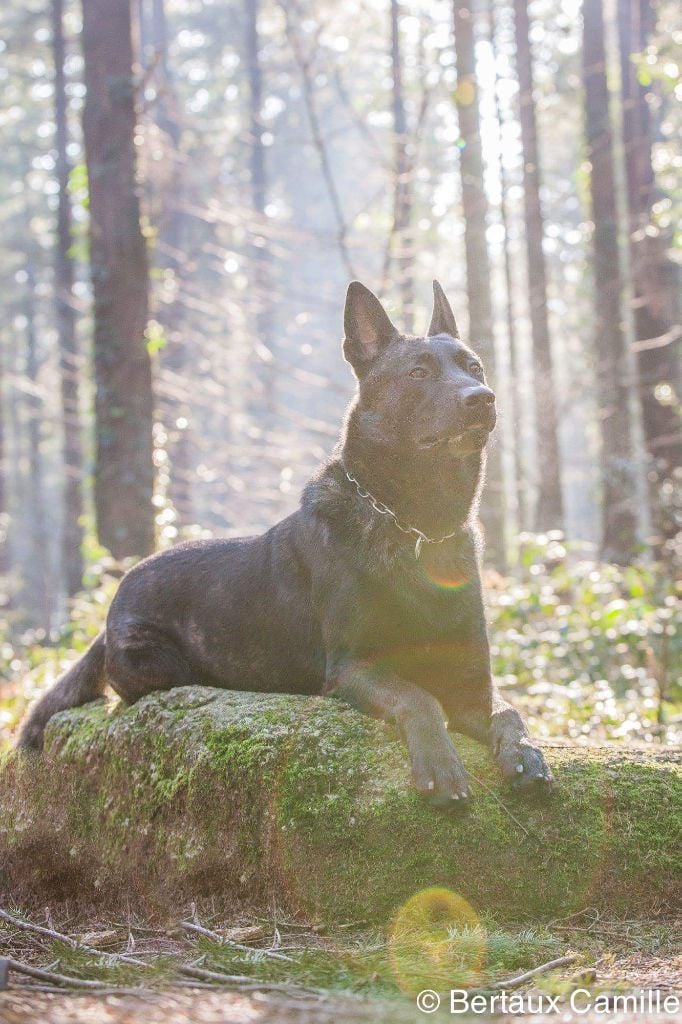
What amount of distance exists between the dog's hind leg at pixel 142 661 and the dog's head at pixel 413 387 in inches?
61.9

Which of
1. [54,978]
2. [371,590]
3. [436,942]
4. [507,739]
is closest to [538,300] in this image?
[371,590]

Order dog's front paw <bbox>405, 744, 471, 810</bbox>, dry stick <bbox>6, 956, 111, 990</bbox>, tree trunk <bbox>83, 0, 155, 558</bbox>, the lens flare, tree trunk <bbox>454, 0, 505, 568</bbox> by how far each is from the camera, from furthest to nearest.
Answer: tree trunk <bbox>454, 0, 505, 568</bbox>, tree trunk <bbox>83, 0, 155, 558</bbox>, dog's front paw <bbox>405, 744, 471, 810</bbox>, the lens flare, dry stick <bbox>6, 956, 111, 990</bbox>

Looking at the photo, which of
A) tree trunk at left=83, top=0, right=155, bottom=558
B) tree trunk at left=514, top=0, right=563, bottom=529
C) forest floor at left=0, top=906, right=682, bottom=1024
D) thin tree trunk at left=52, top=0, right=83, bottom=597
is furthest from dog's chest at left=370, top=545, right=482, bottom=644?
thin tree trunk at left=52, top=0, right=83, bottom=597

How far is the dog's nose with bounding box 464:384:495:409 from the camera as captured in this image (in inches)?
179

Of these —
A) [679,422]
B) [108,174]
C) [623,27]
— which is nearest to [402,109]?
[623,27]

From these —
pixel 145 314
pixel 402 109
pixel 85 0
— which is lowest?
pixel 145 314

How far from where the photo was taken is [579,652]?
31.5 ft

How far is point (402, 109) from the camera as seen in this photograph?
22.5 metres

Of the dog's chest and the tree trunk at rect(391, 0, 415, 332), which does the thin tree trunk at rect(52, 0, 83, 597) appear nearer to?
the tree trunk at rect(391, 0, 415, 332)

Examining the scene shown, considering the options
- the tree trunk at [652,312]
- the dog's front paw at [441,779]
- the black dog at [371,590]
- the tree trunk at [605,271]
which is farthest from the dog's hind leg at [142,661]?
the tree trunk at [605,271]

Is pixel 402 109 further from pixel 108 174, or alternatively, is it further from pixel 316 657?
pixel 316 657

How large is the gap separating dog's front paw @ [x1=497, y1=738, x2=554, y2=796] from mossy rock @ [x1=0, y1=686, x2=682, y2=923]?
2.6 inches

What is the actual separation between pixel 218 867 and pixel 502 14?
21996 millimetres

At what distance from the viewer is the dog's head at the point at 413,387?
4.68 metres
